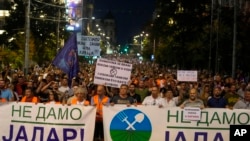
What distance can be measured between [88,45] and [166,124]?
716 cm

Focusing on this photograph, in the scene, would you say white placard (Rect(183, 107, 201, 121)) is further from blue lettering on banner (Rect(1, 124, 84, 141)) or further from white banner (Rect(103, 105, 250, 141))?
blue lettering on banner (Rect(1, 124, 84, 141))

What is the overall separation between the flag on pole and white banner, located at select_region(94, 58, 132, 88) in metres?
3.28

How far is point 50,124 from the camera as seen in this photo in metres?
10.7

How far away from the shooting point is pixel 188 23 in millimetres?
57094

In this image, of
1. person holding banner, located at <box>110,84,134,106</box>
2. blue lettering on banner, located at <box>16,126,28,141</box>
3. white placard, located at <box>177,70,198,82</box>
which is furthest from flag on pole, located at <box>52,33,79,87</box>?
blue lettering on banner, located at <box>16,126,28,141</box>

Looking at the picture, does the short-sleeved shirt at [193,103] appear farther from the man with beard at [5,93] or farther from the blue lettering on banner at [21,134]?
the man with beard at [5,93]

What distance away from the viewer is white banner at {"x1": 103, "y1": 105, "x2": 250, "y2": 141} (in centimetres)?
1055

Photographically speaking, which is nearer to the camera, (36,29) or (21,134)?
(21,134)

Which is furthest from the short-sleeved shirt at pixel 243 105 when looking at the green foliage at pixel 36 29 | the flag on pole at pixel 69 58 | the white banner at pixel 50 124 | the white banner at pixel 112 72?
the green foliage at pixel 36 29

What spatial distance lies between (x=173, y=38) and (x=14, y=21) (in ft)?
52.4

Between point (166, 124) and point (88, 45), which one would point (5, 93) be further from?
point (166, 124)

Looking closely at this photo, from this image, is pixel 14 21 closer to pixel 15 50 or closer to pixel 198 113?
pixel 15 50

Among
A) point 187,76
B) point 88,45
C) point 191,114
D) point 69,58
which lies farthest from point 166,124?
point 187,76

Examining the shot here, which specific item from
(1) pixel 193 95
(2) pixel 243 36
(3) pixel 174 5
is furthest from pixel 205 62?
(1) pixel 193 95
